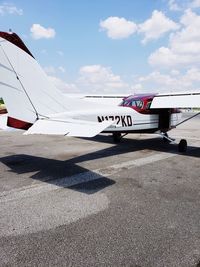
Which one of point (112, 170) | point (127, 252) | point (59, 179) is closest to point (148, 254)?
point (127, 252)

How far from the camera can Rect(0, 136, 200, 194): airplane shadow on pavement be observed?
7.95 metres

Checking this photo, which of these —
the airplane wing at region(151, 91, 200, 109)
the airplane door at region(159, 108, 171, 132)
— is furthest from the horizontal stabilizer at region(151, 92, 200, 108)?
the airplane door at region(159, 108, 171, 132)

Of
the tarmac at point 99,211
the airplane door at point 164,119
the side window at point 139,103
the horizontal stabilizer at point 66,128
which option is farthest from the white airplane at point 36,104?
the airplane door at point 164,119

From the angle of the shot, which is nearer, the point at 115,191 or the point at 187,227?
the point at 187,227

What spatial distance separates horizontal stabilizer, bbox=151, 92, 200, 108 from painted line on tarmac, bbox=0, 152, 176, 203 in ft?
10.5

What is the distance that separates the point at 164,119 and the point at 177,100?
166cm

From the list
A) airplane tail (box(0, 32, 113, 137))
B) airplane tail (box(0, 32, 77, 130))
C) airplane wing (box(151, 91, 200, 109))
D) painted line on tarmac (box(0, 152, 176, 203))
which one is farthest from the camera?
airplane wing (box(151, 91, 200, 109))

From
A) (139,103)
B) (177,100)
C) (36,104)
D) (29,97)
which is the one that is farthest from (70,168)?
(177,100)

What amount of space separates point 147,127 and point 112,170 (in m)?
5.13

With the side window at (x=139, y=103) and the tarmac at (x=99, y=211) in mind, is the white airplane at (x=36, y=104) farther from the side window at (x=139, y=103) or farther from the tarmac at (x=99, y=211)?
the side window at (x=139, y=103)

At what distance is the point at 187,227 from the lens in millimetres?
5301

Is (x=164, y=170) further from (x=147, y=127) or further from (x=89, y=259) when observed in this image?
(x=89, y=259)

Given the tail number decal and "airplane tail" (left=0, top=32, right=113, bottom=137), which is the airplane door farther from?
"airplane tail" (left=0, top=32, right=113, bottom=137)

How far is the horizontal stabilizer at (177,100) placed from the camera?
12.6 metres
